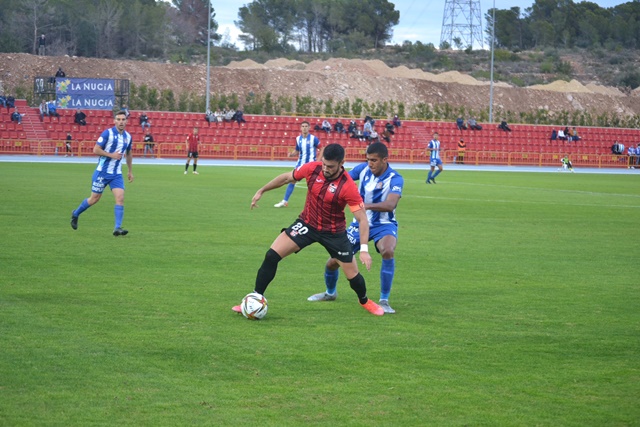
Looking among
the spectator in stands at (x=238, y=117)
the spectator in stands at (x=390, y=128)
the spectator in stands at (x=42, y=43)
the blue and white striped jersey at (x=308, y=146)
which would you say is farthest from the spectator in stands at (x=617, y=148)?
the blue and white striped jersey at (x=308, y=146)

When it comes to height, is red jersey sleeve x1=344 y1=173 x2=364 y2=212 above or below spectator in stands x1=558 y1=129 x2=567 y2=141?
below

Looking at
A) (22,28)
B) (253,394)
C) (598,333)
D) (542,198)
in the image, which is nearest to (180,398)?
Answer: (253,394)

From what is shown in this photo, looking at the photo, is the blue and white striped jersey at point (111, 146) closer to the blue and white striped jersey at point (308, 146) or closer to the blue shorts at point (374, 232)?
the blue shorts at point (374, 232)

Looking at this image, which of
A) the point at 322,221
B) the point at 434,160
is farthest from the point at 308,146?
the point at 322,221

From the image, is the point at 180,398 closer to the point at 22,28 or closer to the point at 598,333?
the point at 598,333

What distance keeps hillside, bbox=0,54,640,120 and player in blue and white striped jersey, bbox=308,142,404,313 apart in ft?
230

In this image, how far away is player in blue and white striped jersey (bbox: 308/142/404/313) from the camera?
9.55m

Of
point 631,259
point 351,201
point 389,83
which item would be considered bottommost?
point 631,259

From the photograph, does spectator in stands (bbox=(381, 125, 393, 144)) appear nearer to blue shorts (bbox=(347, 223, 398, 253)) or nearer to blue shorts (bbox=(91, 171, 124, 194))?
Result: blue shorts (bbox=(91, 171, 124, 194))

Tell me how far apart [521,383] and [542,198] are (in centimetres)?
2237

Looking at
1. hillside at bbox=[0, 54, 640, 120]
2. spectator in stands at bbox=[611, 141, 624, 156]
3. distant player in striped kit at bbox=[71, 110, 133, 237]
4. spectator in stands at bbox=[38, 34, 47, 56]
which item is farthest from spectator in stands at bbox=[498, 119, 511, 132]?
distant player in striped kit at bbox=[71, 110, 133, 237]

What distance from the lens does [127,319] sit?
27.9 ft

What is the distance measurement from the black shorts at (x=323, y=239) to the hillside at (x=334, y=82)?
232 ft

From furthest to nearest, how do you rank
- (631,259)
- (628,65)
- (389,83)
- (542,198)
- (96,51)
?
(628,65) → (96,51) → (389,83) → (542,198) → (631,259)
